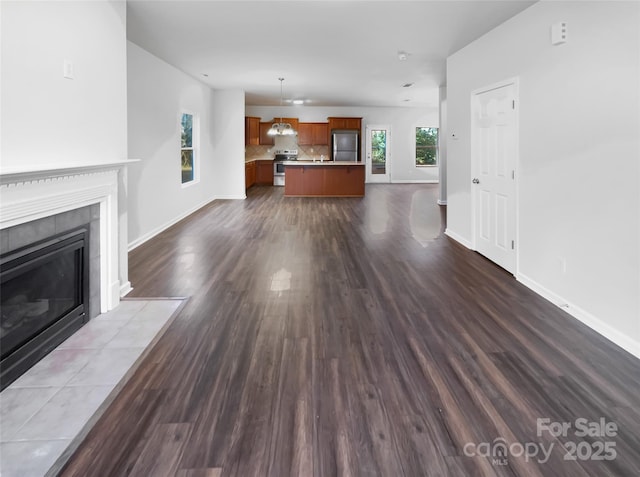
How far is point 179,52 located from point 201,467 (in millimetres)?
5747

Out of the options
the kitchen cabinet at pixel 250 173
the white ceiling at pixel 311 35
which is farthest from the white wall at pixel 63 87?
the kitchen cabinet at pixel 250 173

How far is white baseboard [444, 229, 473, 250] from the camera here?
556cm

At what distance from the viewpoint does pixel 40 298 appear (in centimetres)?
264

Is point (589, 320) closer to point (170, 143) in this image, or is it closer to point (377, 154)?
point (170, 143)

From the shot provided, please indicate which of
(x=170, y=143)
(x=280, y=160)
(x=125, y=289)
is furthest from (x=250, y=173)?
(x=125, y=289)

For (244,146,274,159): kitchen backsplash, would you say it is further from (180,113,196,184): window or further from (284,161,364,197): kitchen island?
(180,113,196,184): window

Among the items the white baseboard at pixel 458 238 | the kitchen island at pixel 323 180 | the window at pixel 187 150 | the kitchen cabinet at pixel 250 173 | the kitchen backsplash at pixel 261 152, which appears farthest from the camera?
the kitchen backsplash at pixel 261 152

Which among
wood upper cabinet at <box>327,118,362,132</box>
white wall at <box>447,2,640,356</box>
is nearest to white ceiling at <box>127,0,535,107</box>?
white wall at <box>447,2,640,356</box>

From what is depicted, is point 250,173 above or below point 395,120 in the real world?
below

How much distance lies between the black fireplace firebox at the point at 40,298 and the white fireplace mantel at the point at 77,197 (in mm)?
201

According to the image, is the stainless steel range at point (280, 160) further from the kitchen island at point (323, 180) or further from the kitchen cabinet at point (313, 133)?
the kitchen island at point (323, 180)

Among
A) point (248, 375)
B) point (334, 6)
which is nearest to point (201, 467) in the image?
point (248, 375)

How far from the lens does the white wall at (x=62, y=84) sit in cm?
236

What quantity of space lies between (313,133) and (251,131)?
6.79 ft
